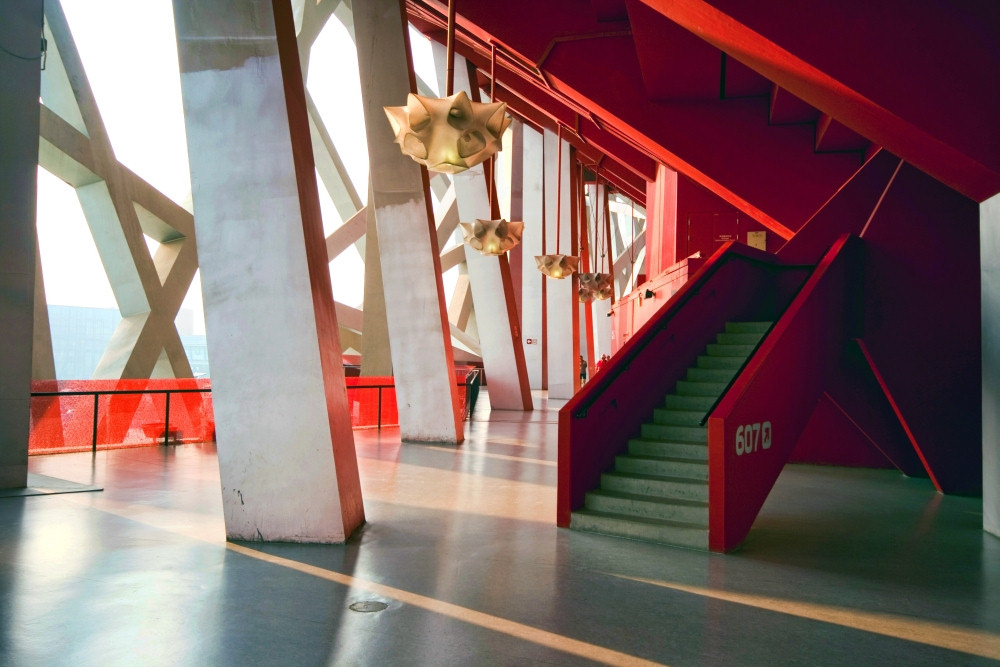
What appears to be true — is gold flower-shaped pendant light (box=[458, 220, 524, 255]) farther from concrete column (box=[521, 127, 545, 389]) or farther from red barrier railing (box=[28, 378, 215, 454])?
concrete column (box=[521, 127, 545, 389])

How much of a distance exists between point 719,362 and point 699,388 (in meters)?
0.57

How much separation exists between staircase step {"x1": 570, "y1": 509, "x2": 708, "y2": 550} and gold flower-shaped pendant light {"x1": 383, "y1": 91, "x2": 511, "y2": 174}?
2870 mm

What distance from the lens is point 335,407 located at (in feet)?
16.6

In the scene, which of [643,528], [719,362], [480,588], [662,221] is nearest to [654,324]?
[719,362]

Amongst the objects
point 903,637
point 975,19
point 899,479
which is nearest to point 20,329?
point 903,637

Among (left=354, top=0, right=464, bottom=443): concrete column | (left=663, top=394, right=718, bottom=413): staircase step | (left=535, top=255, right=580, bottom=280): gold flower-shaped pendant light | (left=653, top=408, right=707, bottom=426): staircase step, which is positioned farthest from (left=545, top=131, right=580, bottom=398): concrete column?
(left=653, top=408, right=707, bottom=426): staircase step

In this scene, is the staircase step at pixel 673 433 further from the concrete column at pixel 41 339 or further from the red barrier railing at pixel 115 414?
the concrete column at pixel 41 339

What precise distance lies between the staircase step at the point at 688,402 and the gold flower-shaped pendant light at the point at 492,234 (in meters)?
4.41

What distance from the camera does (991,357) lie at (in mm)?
5520

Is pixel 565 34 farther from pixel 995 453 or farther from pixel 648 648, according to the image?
pixel 648 648

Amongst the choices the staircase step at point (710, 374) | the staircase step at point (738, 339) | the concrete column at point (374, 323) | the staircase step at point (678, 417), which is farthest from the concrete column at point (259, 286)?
the concrete column at point (374, 323)

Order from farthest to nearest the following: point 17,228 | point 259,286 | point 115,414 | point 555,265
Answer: point 555,265
point 115,414
point 17,228
point 259,286

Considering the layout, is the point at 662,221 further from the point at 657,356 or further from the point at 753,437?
the point at 753,437

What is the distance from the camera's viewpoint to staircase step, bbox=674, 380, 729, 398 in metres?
7.07
